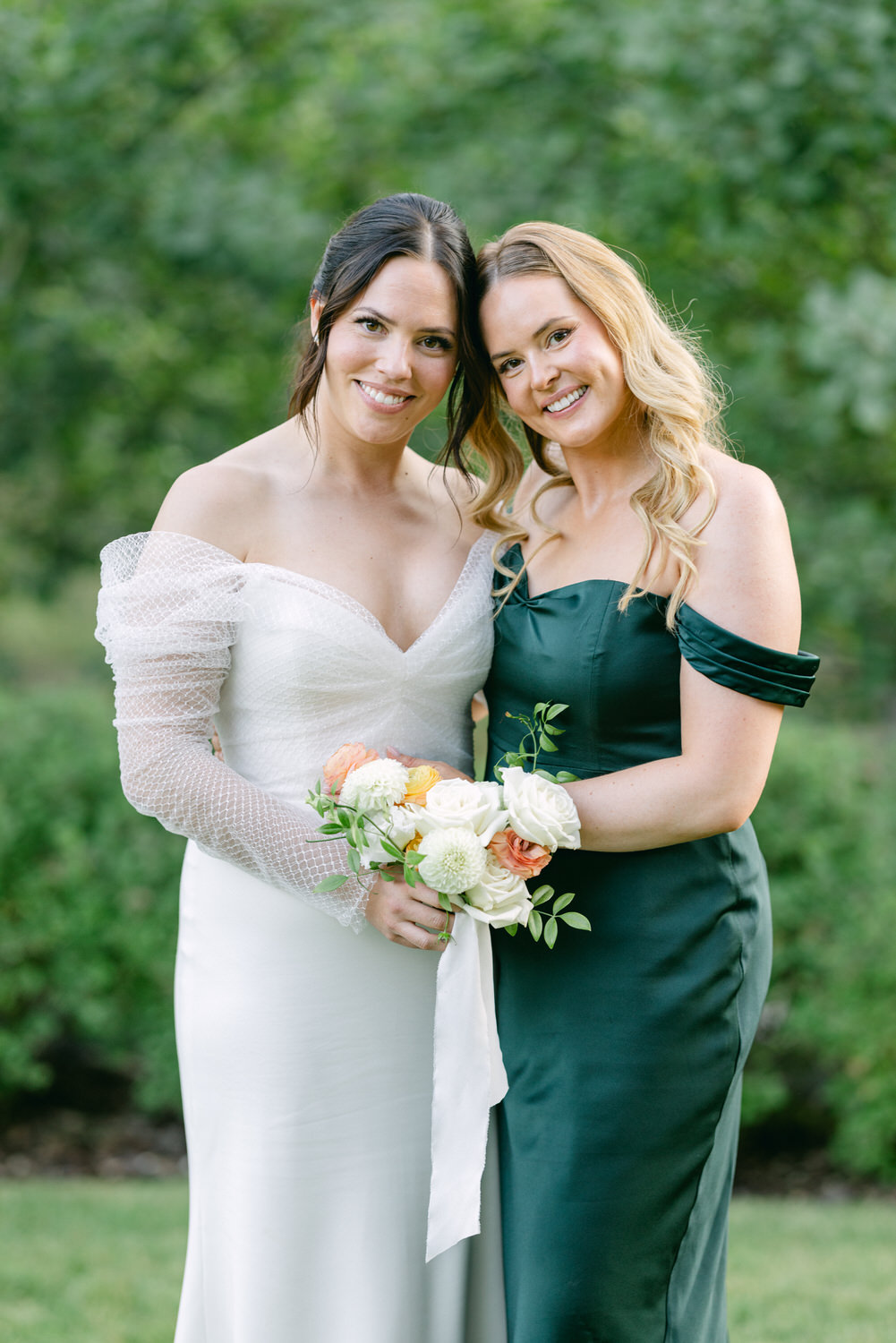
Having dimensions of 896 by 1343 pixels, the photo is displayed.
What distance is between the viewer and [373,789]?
2324 millimetres

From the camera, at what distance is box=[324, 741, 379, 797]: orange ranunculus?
2.42m

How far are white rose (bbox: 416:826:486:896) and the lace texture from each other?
1.05 feet

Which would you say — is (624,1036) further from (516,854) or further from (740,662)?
(740,662)

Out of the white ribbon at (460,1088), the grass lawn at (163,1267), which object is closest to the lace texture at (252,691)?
the white ribbon at (460,1088)

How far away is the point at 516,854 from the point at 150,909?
11.9 ft

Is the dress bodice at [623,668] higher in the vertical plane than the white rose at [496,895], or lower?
higher

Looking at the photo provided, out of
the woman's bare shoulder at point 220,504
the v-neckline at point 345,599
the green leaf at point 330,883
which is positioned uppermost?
the woman's bare shoulder at point 220,504

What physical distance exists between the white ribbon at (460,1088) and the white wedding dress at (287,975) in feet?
0.70

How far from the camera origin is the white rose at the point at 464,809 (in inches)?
91.2

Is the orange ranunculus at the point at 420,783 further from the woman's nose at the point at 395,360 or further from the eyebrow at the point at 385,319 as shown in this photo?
the eyebrow at the point at 385,319

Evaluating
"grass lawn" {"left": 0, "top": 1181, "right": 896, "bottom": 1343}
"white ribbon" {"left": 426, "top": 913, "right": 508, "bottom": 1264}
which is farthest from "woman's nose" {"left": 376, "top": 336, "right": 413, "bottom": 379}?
"grass lawn" {"left": 0, "top": 1181, "right": 896, "bottom": 1343}

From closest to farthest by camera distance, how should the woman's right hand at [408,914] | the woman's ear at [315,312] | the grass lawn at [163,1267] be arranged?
the woman's right hand at [408,914]
the woman's ear at [315,312]
the grass lawn at [163,1267]

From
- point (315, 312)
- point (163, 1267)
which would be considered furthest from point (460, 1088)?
point (163, 1267)

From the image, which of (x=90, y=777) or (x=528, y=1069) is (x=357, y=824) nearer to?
(x=528, y=1069)
